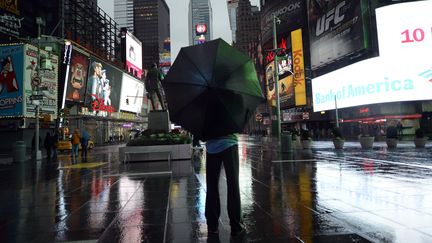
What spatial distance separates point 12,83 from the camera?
3738 centimetres

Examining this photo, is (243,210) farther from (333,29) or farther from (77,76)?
(333,29)

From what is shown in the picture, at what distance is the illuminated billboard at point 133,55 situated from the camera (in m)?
80.9

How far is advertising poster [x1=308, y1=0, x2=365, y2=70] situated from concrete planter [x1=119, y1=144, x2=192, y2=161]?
39.1 metres

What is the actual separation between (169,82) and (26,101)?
3725 centimetres

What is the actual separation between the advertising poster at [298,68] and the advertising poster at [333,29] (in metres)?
10.8

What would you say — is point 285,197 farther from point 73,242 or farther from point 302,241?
point 73,242

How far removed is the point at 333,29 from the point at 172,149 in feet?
157

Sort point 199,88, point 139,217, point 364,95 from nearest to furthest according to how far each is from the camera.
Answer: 1. point 199,88
2. point 139,217
3. point 364,95

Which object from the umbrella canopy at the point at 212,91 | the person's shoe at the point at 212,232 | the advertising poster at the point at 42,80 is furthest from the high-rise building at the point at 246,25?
the person's shoe at the point at 212,232

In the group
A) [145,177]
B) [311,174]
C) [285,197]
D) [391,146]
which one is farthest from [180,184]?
[391,146]

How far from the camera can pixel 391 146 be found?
1001 inches

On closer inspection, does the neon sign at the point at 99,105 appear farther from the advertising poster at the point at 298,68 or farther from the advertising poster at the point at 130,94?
the advertising poster at the point at 298,68

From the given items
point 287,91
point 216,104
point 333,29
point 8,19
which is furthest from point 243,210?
point 287,91

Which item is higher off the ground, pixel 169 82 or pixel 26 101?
pixel 26 101
